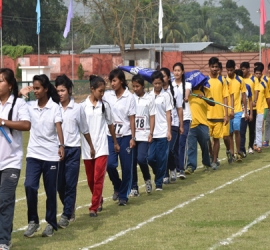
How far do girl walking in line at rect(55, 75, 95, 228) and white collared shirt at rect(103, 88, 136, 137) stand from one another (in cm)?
145

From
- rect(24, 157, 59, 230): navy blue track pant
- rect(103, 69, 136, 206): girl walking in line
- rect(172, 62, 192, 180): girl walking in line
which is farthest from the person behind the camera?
rect(172, 62, 192, 180): girl walking in line

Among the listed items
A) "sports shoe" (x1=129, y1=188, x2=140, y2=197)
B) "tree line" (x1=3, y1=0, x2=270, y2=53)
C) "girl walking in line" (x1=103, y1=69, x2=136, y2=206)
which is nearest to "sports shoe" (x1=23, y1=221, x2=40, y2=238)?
"girl walking in line" (x1=103, y1=69, x2=136, y2=206)

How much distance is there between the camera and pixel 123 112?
10.8m

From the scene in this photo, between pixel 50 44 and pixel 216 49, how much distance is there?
1881 cm

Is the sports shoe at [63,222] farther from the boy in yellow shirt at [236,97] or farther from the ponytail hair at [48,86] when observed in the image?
the boy in yellow shirt at [236,97]

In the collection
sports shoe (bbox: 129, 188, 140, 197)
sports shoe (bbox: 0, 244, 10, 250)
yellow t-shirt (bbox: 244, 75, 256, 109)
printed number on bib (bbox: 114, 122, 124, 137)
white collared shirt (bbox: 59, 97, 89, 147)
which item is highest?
yellow t-shirt (bbox: 244, 75, 256, 109)

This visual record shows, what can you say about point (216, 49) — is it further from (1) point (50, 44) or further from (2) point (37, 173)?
(2) point (37, 173)

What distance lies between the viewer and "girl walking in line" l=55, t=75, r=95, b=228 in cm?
932

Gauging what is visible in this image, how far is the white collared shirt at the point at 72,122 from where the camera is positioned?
9.38 metres

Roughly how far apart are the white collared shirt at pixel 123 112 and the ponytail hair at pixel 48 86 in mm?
2185

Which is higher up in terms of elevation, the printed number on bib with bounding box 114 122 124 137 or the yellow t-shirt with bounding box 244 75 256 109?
the yellow t-shirt with bounding box 244 75 256 109

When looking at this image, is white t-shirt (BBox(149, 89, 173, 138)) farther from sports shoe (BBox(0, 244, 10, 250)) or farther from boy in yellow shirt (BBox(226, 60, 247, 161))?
sports shoe (BBox(0, 244, 10, 250))

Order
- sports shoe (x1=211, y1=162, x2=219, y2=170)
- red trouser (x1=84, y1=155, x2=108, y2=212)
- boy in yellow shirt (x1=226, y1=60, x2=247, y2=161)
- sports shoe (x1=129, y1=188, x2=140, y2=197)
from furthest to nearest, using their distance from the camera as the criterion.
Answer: boy in yellow shirt (x1=226, y1=60, x2=247, y2=161) < sports shoe (x1=211, y1=162, x2=219, y2=170) < sports shoe (x1=129, y1=188, x2=140, y2=197) < red trouser (x1=84, y1=155, x2=108, y2=212)

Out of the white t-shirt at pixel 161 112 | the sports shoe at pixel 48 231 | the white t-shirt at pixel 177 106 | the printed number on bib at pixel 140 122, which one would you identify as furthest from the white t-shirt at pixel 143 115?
the sports shoe at pixel 48 231
